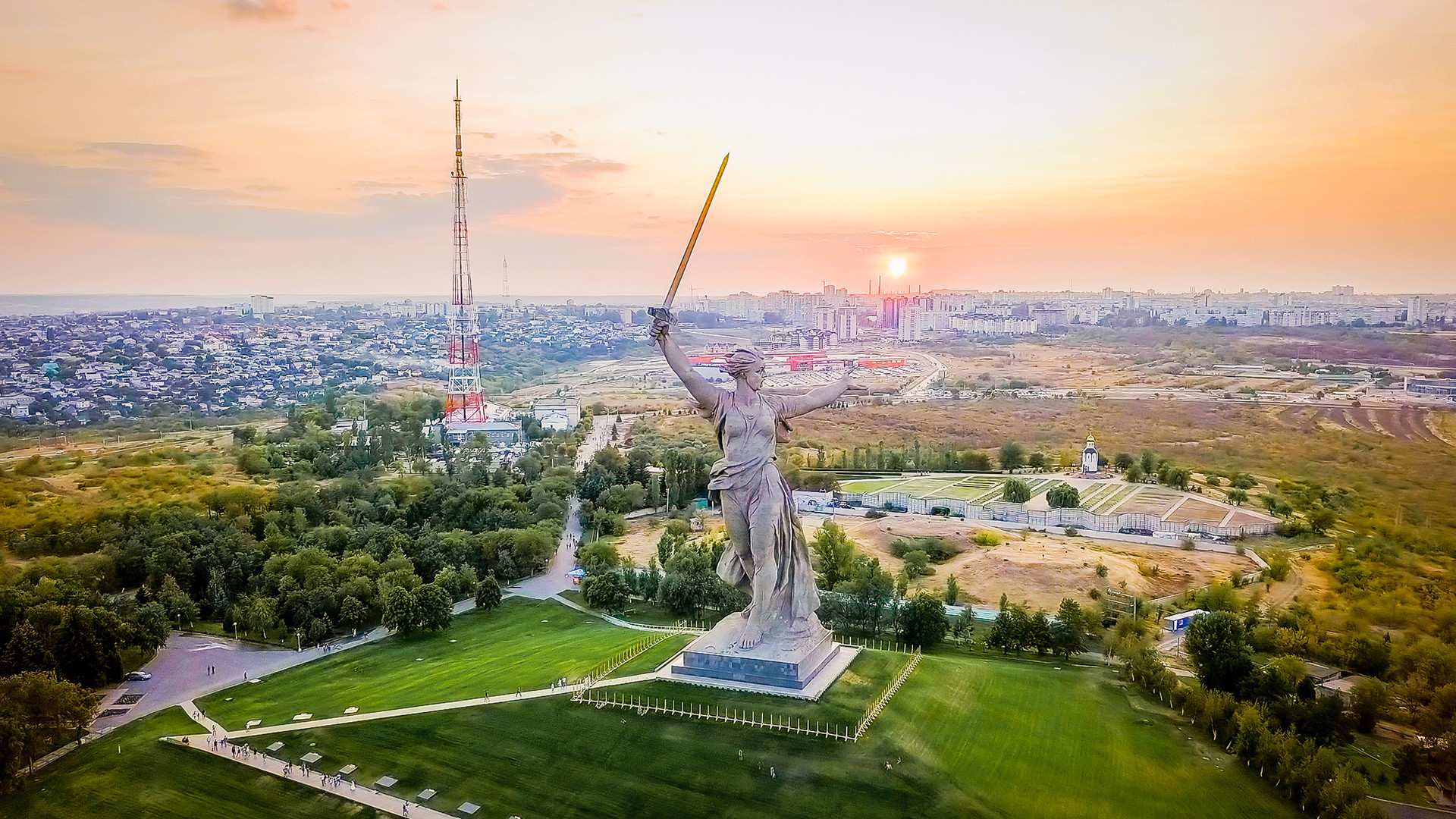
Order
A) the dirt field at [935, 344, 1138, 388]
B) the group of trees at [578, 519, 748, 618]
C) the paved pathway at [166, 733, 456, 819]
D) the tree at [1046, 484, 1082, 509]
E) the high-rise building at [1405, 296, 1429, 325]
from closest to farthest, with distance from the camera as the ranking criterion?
the paved pathway at [166, 733, 456, 819]
the group of trees at [578, 519, 748, 618]
the high-rise building at [1405, 296, 1429, 325]
the tree at [1046, 484, 1082, 509]
the dirt field at [935, 344, 1138, 388]

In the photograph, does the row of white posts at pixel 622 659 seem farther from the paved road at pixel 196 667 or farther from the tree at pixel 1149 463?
the tree at pixel 1149 463

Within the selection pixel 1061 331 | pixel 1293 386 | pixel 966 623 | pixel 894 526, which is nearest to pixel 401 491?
pixel 894 526

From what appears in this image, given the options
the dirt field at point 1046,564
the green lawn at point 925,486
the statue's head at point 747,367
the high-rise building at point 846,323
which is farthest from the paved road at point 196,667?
the high-rise building at point 846,323

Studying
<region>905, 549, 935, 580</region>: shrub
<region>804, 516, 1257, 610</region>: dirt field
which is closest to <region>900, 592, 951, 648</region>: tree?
<region>804, 516, 1257, 610</region>: dirt field

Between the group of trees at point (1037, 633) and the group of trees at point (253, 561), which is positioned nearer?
the group of trees at point (253, 561)

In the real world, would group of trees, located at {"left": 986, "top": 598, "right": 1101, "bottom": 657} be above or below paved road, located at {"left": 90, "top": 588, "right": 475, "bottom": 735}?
above

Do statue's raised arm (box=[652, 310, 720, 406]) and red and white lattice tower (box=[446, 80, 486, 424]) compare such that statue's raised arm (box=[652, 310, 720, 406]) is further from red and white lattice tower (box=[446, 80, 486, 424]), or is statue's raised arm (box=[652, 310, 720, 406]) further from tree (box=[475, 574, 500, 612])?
red and white lattice tower (box=[446, 80, 486, 424])
